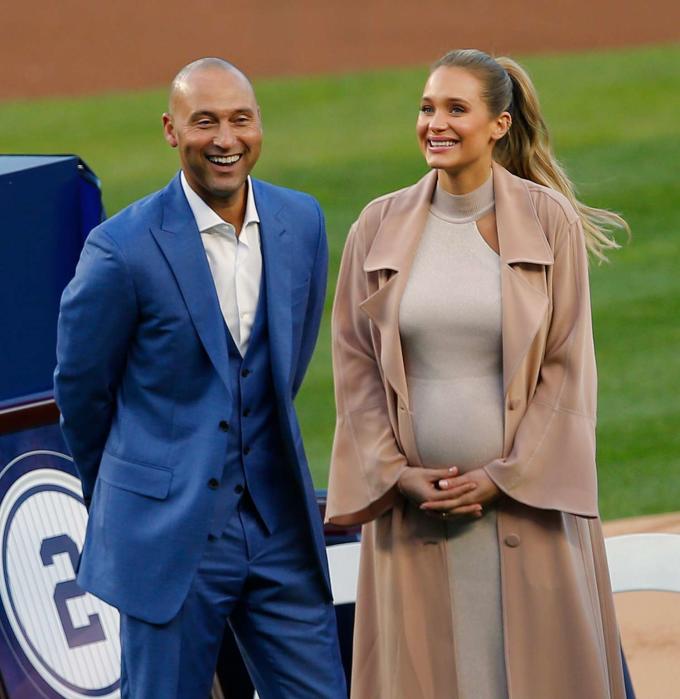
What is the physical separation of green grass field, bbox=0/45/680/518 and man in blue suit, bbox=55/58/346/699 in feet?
11.2

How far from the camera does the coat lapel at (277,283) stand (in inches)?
135

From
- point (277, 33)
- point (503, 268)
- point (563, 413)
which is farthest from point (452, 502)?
point (277, 33)

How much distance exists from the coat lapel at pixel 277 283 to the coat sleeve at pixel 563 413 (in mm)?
461

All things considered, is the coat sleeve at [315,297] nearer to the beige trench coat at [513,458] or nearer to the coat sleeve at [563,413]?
the beige trench coat at [513,458]

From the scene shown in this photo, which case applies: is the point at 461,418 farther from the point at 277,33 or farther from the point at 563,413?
the point at 277,33

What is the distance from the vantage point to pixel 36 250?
180 inches

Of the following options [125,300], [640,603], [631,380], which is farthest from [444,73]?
[631,380]

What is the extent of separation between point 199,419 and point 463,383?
0.53 meters

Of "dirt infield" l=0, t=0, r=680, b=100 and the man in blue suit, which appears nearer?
the man in blue suit

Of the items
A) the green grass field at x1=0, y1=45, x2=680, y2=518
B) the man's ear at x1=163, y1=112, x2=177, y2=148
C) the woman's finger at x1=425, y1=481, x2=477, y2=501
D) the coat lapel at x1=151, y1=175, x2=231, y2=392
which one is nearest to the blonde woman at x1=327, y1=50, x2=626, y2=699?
the woman's finger at x1=425, y1=481, x2=477, y2=501

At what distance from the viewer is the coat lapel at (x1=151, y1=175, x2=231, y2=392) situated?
3387mm

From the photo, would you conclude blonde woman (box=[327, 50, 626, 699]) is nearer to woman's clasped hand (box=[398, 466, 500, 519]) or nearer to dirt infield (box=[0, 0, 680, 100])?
woman's clasped hand (box=[398, 466, 500, 519])

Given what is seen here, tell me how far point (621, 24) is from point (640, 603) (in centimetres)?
1399

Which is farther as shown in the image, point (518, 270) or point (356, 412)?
point (356, 412)
